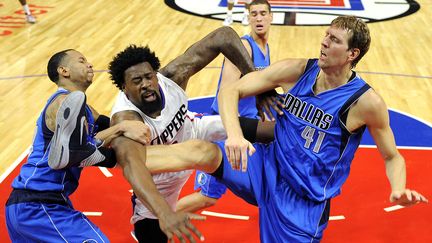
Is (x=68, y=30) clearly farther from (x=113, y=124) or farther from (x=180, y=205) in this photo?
(x=113, y=124)

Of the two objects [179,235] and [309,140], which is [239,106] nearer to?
[309,140]

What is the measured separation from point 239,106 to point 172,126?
1270 mm

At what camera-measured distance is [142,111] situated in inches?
162

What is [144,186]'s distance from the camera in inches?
132

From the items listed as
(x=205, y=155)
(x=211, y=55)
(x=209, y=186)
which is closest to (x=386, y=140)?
(x=205, y=155)

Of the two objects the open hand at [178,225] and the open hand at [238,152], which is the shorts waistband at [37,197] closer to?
the open hand at [178,225]

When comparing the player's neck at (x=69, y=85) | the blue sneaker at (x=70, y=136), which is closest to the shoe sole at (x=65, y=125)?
the blue sneaker at (x=70, y=136)

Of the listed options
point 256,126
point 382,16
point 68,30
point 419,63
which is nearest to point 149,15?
point 68,30

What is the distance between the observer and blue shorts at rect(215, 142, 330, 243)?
3.84 metres

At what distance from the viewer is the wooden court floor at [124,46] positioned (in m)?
8.34

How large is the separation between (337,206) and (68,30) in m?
7.86

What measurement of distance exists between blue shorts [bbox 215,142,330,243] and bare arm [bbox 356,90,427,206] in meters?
0.50

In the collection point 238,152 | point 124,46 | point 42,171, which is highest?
point 238,152

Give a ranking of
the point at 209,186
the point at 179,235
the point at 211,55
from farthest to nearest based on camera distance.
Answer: the point at 209,186
the point at 211,55
the point at 179,235
